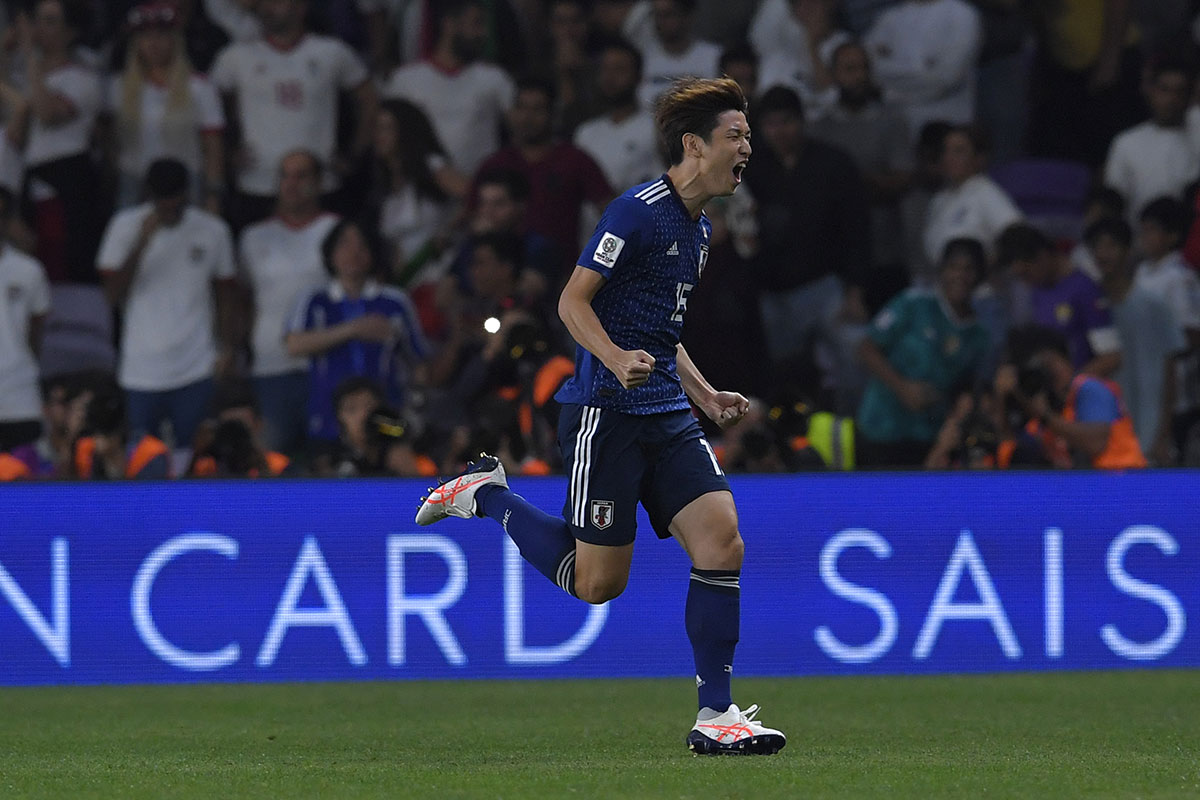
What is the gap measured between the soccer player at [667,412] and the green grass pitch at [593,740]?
1.41 feet

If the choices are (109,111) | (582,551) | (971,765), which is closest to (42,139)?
(109,111)

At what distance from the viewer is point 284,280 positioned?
11375mm

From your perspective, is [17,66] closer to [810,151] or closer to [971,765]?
[810,151]

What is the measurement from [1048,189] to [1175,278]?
116 centimetres

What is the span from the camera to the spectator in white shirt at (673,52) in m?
11.9

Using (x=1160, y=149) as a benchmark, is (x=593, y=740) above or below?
below

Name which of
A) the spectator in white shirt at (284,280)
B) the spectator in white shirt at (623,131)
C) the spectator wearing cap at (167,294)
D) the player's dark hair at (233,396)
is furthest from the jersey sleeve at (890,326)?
the spectator wearing cap at (167,294)

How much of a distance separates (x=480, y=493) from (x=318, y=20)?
21.3 ft

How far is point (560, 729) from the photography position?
673 centimetres

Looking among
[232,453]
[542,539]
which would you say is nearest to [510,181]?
[232,453]

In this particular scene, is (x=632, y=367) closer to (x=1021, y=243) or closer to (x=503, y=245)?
(x=503, y=245)

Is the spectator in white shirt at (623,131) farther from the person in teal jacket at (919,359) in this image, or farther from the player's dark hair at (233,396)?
the player's dark hair at (233,396)

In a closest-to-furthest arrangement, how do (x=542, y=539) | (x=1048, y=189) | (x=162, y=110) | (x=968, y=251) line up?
(x=542, y=539) → (x=968, y=251) → (x=162, y=110) → (x=1048, y=189)

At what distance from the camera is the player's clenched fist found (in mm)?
5305
